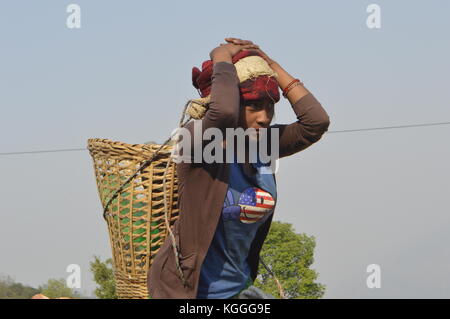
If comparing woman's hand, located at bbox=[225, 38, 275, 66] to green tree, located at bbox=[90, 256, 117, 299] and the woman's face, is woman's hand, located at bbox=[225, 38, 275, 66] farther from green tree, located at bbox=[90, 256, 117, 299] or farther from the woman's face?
green tree, located at bbox=[90, 256, 117, 299]

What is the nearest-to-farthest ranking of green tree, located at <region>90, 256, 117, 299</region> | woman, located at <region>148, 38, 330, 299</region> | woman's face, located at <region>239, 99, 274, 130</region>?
woman, located at <region>148, 38, 330, 299</region>, woman's face, located at <region>239, 99, 274, 130</region>, green tree, located at <region>90, 256, 117, 299</region>

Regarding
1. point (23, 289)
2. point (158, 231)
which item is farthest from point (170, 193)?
point (23, 289)

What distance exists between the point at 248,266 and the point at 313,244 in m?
10.8

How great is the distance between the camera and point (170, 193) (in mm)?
3312

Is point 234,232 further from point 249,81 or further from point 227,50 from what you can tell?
point 227,50

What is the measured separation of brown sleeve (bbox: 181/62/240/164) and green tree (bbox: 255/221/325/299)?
409 inches

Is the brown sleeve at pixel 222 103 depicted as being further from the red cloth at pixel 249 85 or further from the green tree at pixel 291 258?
the green tree at pixel 291 258

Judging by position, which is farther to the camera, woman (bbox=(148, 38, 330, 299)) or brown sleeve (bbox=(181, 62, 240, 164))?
woman (bbox=(148, 38, 330, 299))

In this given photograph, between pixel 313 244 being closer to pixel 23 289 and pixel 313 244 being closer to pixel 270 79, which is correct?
pixel 23 289

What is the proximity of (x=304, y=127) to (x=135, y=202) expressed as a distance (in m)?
0.94

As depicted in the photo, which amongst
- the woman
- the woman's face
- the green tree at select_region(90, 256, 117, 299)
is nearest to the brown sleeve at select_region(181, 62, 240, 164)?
the woman

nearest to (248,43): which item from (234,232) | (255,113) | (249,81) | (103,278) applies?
(249,81)

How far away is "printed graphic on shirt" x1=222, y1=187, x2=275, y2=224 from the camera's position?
3.04 meters

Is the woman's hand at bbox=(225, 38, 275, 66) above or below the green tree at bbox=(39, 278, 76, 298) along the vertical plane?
above
